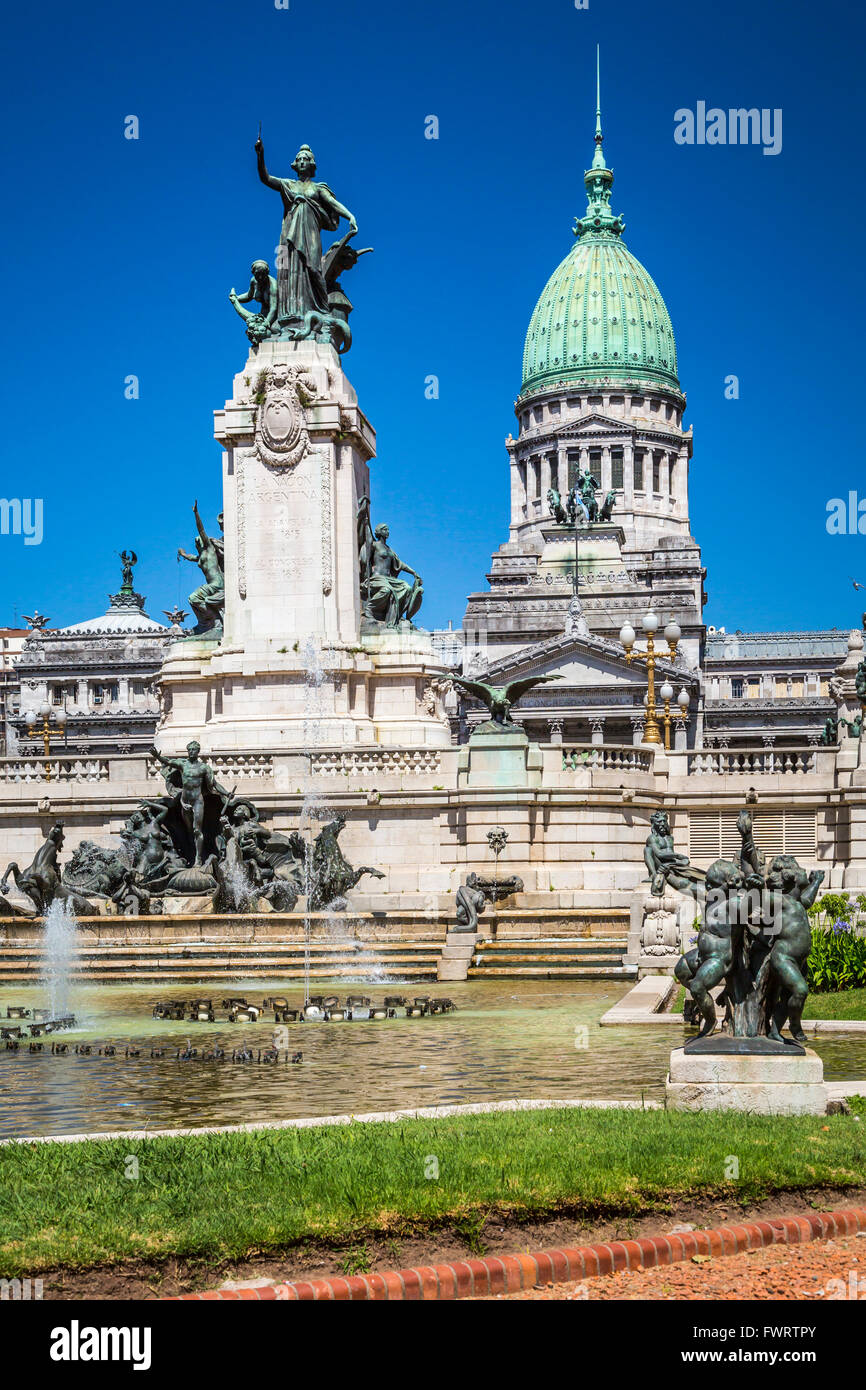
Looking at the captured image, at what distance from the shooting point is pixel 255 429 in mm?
41938

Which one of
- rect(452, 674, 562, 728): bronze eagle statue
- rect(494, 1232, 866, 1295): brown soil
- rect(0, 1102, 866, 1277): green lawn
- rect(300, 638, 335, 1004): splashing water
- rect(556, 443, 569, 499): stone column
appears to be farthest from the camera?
rect(556, 443, 569, 499): stone column

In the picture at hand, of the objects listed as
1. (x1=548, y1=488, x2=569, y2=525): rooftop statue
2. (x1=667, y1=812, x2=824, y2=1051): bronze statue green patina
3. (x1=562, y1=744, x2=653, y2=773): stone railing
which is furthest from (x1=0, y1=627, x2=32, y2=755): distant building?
(x1=667, y1=812, x2=824, y2=1051): bronze statue green patina

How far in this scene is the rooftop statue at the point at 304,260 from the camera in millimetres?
43219

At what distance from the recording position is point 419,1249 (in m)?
8.55

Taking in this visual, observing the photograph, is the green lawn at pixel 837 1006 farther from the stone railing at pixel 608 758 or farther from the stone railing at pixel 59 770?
the stone railing at pixel 59 770

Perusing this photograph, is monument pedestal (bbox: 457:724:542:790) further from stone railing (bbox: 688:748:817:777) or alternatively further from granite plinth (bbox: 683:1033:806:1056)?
granite plinth (bbox: 683:1033:806:1056)

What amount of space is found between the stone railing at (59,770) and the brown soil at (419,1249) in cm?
3036

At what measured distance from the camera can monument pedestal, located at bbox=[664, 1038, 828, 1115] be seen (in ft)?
38.8

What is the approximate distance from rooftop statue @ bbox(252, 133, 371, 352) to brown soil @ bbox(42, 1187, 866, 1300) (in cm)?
Result: 3612

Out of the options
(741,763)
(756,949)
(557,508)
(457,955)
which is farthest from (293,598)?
(557,508)

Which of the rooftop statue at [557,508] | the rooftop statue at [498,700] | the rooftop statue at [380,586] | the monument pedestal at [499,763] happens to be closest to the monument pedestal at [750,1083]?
the monument pedestal at [499,763]

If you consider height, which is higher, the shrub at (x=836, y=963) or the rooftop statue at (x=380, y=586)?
the rooftop statue at (x=380, y=586)
